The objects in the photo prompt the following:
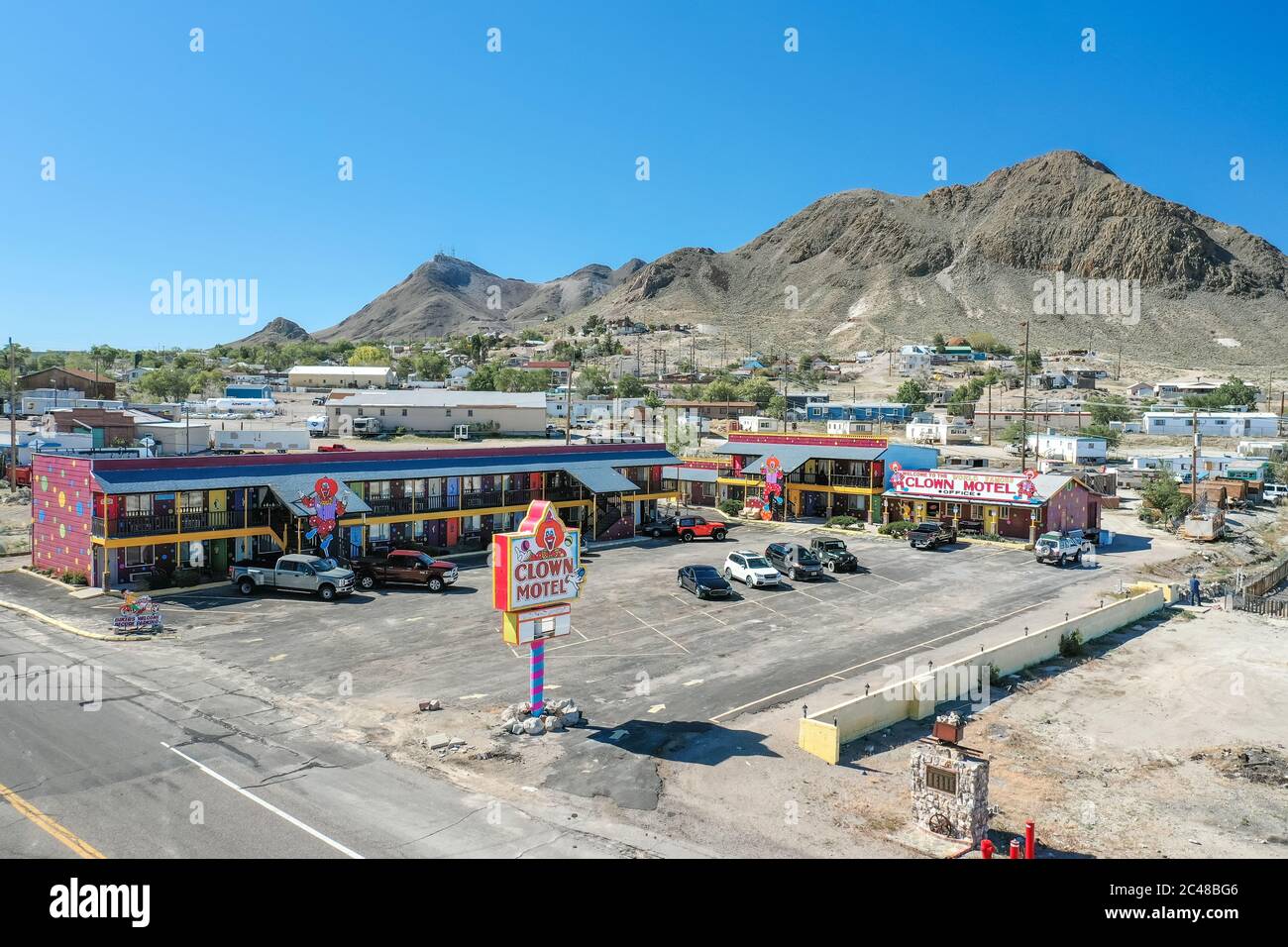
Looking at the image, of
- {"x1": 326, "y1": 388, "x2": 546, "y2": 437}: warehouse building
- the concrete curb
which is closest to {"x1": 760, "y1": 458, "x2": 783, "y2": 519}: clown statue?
the concrete curb

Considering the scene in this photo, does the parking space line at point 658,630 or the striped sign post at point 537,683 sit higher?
the striped sign post at point 537,683

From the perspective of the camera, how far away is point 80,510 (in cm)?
3581

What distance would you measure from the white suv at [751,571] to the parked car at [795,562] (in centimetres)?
97

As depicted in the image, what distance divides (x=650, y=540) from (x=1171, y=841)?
116 feet

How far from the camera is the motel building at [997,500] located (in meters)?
49.8

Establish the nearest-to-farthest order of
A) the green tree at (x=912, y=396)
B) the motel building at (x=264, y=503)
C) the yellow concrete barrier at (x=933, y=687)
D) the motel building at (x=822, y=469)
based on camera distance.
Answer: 1. the yellow concrete barrier at (x=933, y=687)
2. the motel building at (x=264, y=503)
3. the motel building at (x=822, y=469)
4. the green tree at (x=912, y=396)

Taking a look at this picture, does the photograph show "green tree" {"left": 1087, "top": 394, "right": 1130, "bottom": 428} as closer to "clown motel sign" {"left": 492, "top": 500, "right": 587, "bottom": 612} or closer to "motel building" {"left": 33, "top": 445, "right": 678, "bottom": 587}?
"motel building" {"left": 33, "top": 445, "right": 678, "bottom": 587}

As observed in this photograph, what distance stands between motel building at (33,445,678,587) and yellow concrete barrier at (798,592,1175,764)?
25.4m

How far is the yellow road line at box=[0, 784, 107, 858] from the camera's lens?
549 inches

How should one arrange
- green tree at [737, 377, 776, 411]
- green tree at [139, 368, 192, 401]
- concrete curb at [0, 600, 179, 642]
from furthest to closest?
1. green tree at [139, 368, 192, 401]
2. green tree at [737, 377, 776, 411]
3. concrete curb at [0, 600, 179, 642]

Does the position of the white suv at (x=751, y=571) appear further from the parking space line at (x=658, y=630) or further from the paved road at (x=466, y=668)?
the parking space line at (x=658, y=630)

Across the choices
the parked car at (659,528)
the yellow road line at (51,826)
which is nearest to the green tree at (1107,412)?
the parked car at (659,528)
